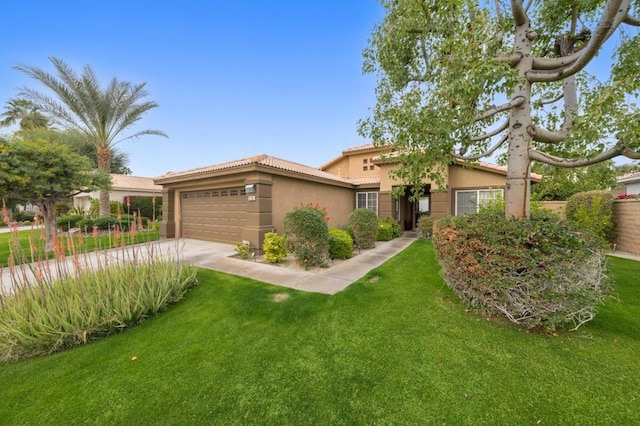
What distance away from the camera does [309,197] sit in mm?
11422

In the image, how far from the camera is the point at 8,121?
2642 centimetres

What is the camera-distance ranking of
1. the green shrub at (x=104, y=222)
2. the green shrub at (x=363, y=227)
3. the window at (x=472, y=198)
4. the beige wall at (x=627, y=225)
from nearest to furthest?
1. the beige wall at (x=627, y=225)
2. the green shrub at (x=363, y=227)
3. the window at (x=472, y=198)
4. the green shrub at (x=104, y=222)

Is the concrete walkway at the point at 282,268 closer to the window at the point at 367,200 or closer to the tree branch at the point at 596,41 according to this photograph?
the window at the point at 367,200

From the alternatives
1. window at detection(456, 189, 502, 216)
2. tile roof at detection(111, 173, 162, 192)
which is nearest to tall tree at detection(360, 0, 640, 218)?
window at detection(456, 189, 502, 216)

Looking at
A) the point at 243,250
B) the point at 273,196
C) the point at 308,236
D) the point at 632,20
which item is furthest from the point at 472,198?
the point at 243,250

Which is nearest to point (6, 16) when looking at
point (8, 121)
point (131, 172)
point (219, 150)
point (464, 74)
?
point (219, 150)

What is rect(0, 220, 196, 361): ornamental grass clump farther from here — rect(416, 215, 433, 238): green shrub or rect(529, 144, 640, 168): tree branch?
rect(416, 215, 433, 238): green shrub

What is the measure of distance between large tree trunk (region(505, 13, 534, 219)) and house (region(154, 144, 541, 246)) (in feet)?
12.2

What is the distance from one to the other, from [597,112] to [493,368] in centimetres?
359

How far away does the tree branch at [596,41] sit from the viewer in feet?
10.6

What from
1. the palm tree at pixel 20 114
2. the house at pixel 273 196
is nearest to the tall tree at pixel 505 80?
the house at pixel 273 196

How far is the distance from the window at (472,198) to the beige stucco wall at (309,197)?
5.86 meters

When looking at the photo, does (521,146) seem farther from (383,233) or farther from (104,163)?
(104,163)

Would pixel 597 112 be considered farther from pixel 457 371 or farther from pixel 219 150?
pixel 219 150
